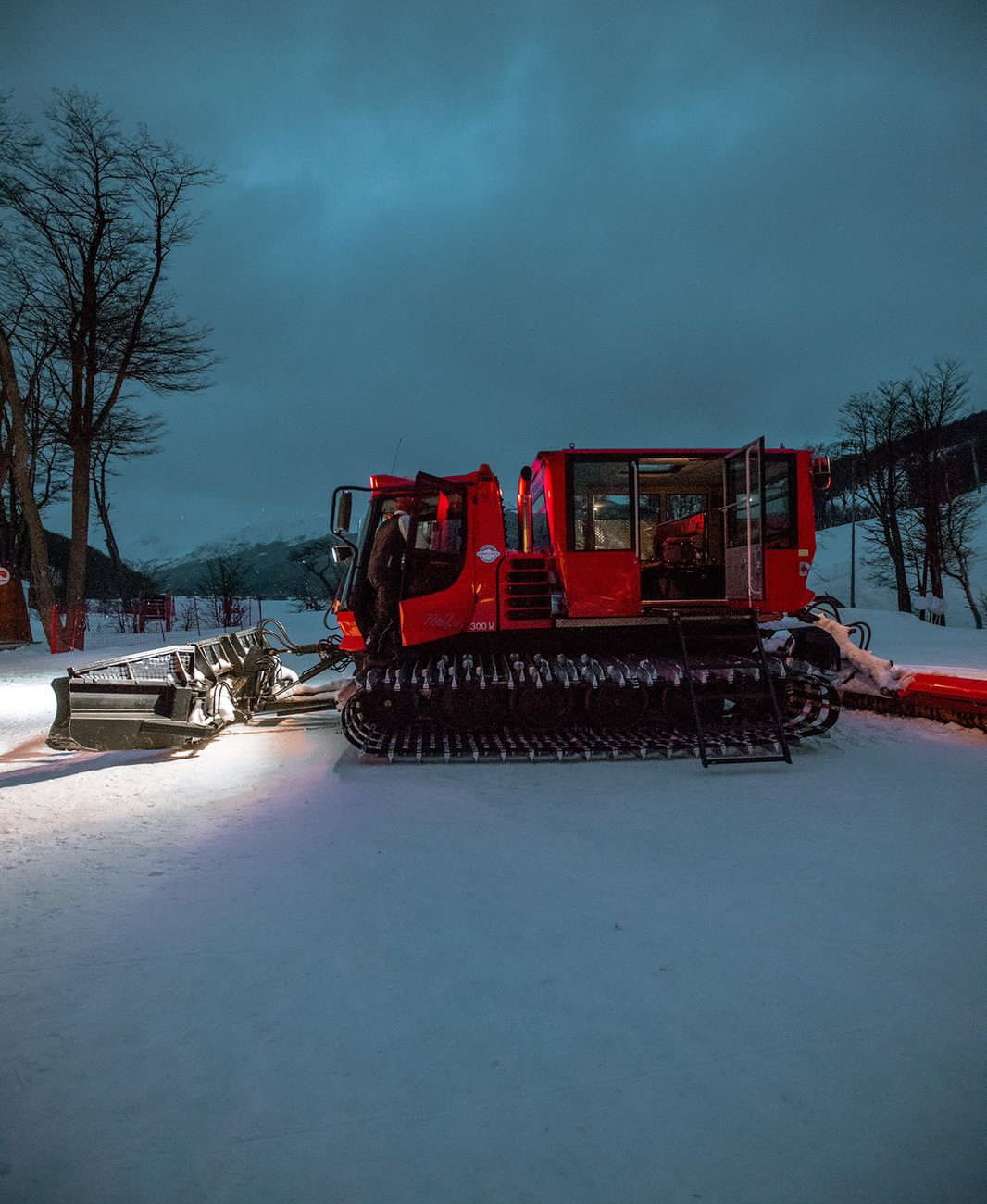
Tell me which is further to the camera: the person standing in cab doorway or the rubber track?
the person standing in cab doorway

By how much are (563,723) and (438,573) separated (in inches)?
77.6

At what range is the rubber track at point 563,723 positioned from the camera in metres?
5.94

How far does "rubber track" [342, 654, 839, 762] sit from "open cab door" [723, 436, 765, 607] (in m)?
0.80

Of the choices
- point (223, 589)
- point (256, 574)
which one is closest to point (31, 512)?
point (223, 589)

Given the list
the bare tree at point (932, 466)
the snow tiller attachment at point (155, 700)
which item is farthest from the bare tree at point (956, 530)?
the snow tiller attachment at point (155, 700)

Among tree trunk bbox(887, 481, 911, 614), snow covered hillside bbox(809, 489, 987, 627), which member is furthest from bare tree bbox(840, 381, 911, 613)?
snow covered hillside bbox(809, 489, 987, 627)

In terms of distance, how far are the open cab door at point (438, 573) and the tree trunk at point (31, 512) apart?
1357 cm

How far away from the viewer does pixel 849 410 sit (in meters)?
27.3

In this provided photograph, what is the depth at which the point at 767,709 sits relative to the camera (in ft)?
22.3

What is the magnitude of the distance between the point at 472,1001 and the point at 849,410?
3067cm

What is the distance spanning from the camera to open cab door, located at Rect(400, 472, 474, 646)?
6.33 m

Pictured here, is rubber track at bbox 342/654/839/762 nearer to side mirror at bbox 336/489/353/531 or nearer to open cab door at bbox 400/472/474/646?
open cab door at bbox 400/472/474/646

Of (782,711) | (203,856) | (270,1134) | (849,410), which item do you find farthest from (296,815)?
(849,410)

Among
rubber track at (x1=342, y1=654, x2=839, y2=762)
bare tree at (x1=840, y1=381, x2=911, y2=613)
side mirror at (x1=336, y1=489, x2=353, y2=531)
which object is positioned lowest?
rubber track at (x1=342, y1=654, x2=839, y2=762)
